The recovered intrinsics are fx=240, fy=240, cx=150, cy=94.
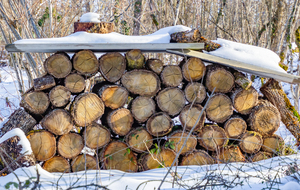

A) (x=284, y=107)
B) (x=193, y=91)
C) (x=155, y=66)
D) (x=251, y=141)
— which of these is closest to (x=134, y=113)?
(x=155, y=66)

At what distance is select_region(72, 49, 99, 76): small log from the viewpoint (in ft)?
10.2

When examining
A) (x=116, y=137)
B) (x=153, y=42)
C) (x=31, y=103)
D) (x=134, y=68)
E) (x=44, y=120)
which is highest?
(x=153, y=42)

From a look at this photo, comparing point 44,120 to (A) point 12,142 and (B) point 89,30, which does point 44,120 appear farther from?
(B) point 89,30

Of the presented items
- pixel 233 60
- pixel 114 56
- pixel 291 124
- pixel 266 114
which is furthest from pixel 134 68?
pixel 291 124

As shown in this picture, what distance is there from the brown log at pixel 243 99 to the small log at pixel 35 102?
101 inches

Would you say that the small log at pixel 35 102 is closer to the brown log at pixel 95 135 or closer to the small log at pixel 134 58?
the brown log at pixel 95 135

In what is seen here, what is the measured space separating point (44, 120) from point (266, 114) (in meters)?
3.09

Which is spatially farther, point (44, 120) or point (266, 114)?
point (266, 114)

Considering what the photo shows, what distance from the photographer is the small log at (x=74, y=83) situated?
3090 mm

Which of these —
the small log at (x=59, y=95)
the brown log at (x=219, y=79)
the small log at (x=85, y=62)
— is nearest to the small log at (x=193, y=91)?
the brown log at (x=219, y=79)

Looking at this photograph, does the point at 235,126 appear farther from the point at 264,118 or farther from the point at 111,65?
the point at 111,65

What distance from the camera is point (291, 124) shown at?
12.2ft

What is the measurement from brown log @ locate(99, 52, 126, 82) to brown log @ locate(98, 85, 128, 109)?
0.42 ft

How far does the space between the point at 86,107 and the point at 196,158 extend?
67.5 inches
